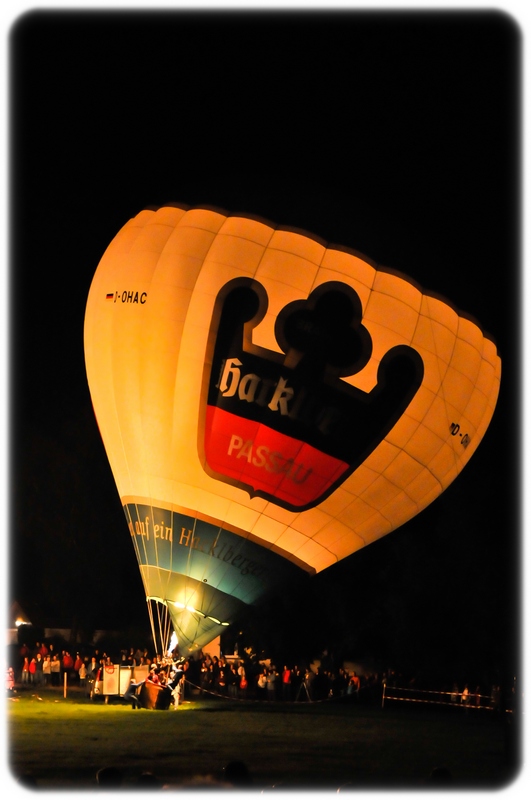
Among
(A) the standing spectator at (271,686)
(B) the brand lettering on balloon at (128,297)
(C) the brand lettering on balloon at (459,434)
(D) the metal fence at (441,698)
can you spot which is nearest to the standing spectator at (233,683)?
(A) the standing spectator at (271,686)

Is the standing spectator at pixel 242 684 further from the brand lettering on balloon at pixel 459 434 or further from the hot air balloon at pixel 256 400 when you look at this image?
the brand lettering on balloon at pixel 459 434

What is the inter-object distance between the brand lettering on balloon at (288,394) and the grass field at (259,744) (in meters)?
2.83

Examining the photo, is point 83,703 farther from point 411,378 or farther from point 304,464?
point 411,378

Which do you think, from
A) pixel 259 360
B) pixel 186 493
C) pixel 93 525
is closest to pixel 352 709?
pixel 186 493

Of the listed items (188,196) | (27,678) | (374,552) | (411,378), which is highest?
(188,196)

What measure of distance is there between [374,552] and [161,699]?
1024 cm

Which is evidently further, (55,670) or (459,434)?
(55,670)

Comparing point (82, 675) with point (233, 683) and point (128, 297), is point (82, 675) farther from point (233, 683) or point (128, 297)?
point (128, 297)

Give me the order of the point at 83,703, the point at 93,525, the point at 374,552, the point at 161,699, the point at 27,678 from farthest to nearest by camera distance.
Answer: the point at 93,525 → the point at 374,552 → the point at 27,678 → the point at 83,703 → the point at 161,699

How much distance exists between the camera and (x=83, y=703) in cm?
1411

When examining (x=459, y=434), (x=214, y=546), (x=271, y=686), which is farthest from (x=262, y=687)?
(x=459, y=434)

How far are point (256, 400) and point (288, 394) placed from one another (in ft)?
1.31

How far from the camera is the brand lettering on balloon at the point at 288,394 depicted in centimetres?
1345

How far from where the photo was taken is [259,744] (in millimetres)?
10258
